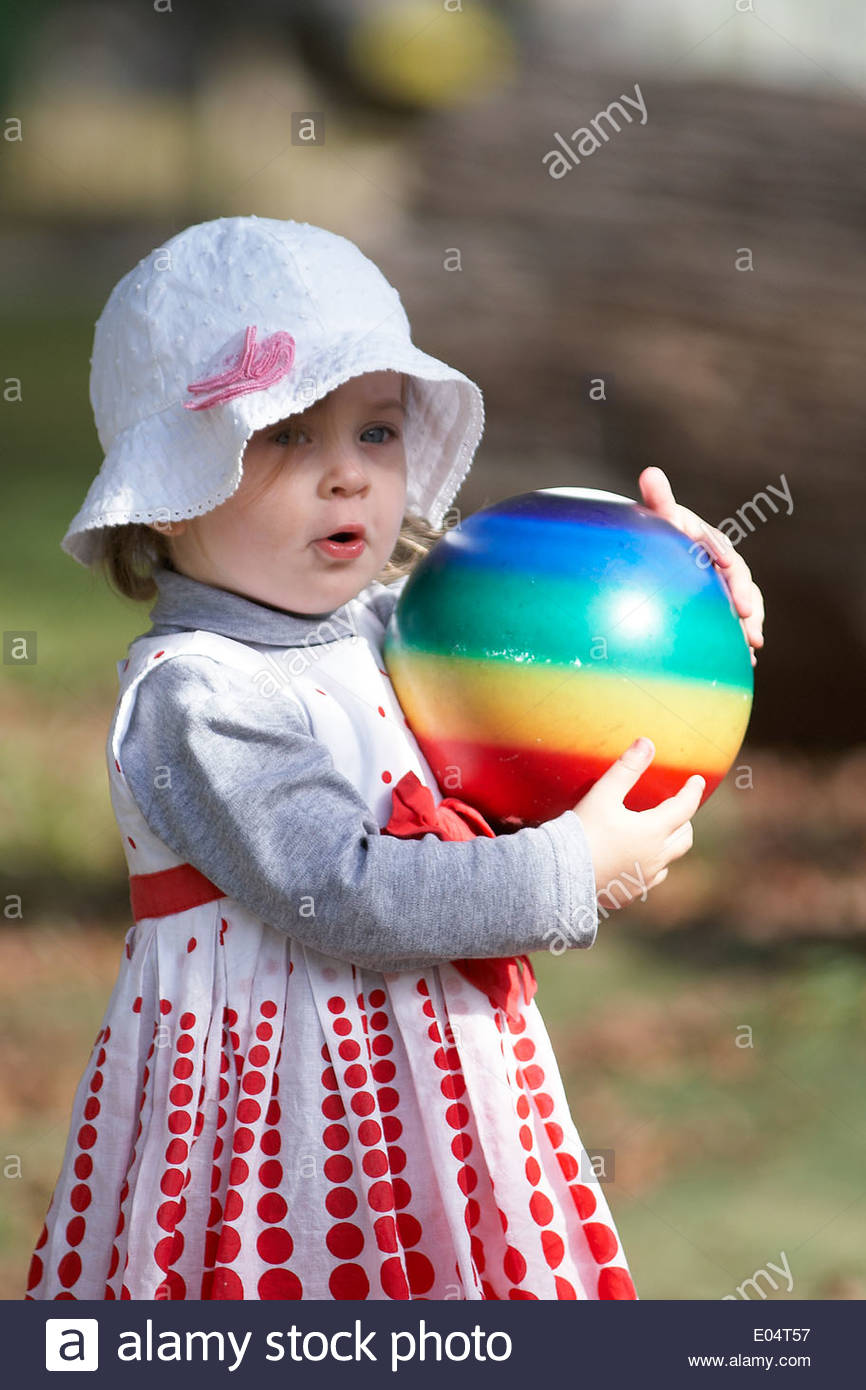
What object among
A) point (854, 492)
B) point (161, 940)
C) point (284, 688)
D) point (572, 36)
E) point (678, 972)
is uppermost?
point (572, 36)

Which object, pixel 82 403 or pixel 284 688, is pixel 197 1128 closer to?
pixel 284 688

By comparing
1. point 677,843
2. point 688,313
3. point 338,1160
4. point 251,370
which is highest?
point 251,370

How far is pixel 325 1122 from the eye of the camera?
1761 mm

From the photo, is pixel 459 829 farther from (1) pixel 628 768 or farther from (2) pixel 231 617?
(2) pixel 231 617

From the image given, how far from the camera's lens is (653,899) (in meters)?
5.50

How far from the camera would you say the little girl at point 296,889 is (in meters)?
1.73

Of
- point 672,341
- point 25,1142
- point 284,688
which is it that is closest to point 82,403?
point 672,341

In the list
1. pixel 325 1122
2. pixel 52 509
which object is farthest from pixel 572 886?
pixel 52 509

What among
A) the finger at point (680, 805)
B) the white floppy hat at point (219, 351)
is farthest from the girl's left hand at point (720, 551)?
the white floppy hat at point (219, 351)

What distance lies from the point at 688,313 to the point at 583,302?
17.3 inches

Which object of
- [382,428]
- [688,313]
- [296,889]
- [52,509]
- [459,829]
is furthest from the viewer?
[52,509]

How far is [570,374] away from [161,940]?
4.55 m

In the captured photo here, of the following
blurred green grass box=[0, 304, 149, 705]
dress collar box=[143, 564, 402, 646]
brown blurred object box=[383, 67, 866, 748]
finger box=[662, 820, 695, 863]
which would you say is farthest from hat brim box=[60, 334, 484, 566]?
blurred green grass box=[0, 304, 149, 705]

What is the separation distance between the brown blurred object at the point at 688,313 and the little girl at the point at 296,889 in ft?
12.9
